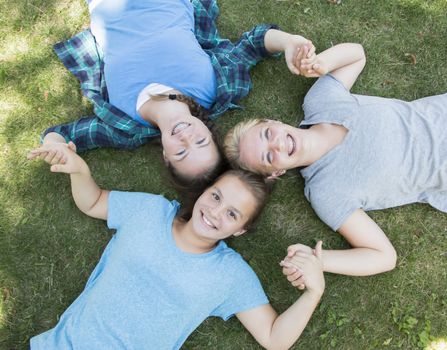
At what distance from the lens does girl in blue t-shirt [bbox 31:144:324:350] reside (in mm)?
3135

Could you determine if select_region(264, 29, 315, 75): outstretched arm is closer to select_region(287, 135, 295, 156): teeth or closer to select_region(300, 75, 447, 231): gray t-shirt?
select_region(300, 75, 447, 231): gray t-shirt

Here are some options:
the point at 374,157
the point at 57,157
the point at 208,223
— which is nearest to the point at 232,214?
A: the point at 208,223

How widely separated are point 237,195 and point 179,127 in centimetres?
66

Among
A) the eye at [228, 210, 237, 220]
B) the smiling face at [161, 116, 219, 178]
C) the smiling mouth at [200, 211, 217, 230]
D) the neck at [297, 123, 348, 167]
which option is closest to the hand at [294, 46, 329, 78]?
the neck at [297, 123, 348, 167]

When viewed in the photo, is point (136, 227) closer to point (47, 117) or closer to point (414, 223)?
point (47, 117)

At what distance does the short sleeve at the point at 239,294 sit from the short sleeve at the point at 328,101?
1.32 meters

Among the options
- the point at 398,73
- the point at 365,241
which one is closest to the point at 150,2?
the point at 398,73

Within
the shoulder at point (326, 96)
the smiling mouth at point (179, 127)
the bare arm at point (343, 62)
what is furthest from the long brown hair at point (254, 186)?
the bare arm at point (343, 62)

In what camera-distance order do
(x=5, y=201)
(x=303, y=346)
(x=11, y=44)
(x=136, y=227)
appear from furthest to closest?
1. (x=11, y=44)
2. (x=5, y=201)
3. (x=303, y=346)
4. (x=136, y=227)

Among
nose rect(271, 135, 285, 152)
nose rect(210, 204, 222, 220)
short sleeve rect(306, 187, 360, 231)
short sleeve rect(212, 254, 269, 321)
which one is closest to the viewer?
nose rect(210, 204, 222, 220)

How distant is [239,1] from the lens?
14.0 feet

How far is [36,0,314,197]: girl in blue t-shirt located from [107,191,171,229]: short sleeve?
0.59 meters

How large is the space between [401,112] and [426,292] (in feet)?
4.89

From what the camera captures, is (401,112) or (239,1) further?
(239,1)
